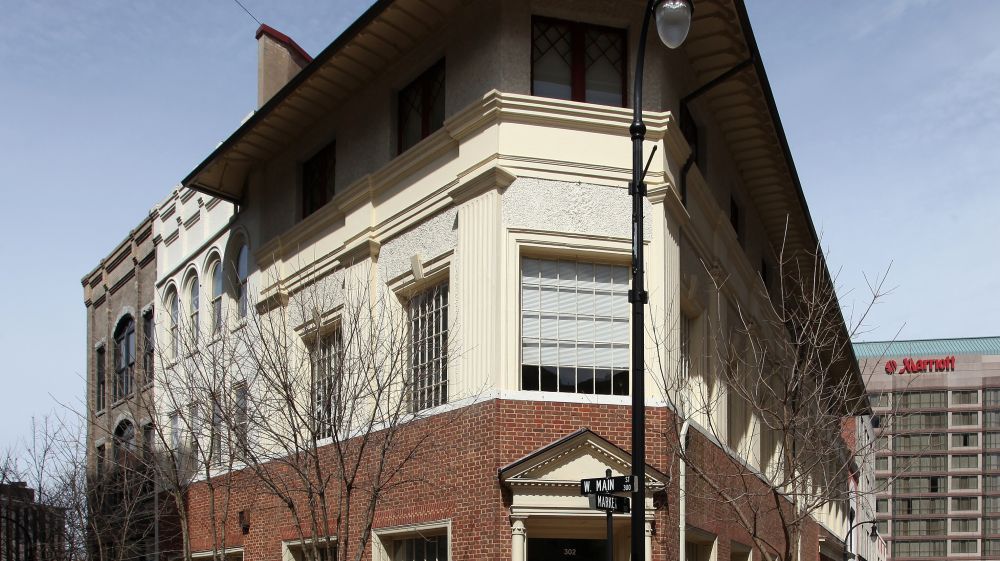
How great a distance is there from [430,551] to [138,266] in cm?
1946

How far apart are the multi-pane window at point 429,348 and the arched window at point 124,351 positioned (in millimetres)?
16971

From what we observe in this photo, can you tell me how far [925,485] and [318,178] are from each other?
124m

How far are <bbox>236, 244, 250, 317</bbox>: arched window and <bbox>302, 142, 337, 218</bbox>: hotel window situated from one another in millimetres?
2961

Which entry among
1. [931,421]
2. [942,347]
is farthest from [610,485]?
[942,347]

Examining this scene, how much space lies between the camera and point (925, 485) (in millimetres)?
133750

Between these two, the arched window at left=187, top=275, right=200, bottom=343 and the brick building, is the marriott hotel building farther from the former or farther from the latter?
the brick building

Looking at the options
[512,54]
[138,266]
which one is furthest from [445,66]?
[138,266]

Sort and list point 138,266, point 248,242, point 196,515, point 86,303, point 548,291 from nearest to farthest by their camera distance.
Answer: point 548,291 → point 248,242 → point 196,515 → point 138,266 → point 86,303

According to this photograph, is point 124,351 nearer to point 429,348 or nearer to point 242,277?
point 242,277

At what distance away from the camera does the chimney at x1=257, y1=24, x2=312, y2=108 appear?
28.2m

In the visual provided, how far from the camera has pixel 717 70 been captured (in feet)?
67.9

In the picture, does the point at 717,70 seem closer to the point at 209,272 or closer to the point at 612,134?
the point at 612,134

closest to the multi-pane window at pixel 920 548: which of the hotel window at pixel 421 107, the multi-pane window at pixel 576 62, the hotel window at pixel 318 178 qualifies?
the hotel window at pixel 318 178

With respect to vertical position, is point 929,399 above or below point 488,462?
above
